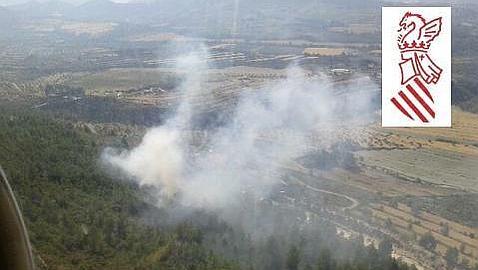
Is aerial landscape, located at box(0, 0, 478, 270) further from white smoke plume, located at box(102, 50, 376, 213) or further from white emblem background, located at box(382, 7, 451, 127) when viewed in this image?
white emblem background, located at box(382, 7, 451, 127)

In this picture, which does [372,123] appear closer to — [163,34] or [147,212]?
[147,212]

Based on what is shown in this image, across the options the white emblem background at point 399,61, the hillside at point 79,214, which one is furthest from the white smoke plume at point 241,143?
the white emblem background at point 399,61

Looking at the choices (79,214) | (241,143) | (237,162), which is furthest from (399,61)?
(241,143)

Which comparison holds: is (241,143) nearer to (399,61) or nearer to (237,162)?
(237,162)

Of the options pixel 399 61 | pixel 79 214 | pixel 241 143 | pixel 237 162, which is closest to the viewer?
pixel 399 61

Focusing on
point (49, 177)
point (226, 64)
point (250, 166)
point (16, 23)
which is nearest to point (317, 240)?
point (49, 177)
